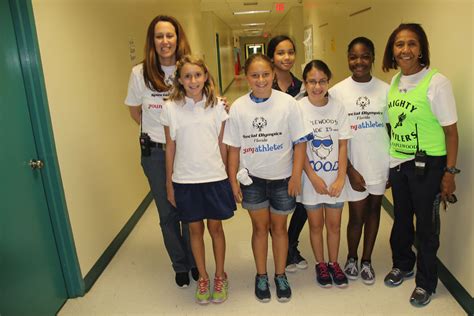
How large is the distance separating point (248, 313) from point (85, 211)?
46.1 inches

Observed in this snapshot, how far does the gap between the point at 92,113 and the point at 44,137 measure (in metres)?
0.59

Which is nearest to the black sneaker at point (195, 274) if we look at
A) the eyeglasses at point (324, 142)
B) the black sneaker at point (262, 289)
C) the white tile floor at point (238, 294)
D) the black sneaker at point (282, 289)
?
the white tile floor at point (238, 294)

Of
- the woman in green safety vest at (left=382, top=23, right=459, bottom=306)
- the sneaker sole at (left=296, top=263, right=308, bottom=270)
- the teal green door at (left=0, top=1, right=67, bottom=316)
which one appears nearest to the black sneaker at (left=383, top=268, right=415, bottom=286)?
the woman in green safety vest at (left=382, top=23, right=459, bottom=306)

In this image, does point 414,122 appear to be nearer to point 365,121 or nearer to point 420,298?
point 365,121

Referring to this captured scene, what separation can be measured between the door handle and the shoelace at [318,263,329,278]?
1.66 metres

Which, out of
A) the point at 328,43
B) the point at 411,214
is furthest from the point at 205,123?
the point at 328,43

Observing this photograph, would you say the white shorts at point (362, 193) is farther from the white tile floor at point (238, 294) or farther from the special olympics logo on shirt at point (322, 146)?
the white tile floor at point (238, 294)

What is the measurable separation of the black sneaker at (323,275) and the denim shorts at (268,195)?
19.4 inches

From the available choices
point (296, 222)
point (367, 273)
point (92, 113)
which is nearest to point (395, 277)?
point (367, 273)

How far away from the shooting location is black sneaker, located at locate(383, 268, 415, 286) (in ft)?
7.31

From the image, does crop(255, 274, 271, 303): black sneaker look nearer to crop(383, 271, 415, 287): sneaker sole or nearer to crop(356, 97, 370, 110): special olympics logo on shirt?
crop(383, 271, 415, 287): sneaker sole

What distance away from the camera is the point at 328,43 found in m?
5.64

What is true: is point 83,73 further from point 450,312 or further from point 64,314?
point 450,312

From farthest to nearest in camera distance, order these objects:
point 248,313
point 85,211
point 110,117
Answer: point 110,117 → point 85,211 → point 248,313
